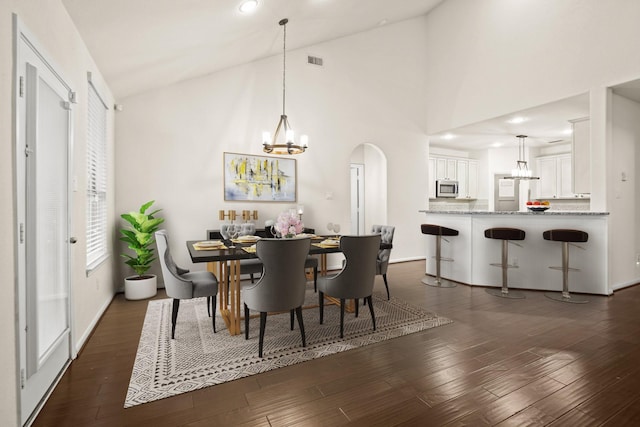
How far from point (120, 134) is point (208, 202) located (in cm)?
146

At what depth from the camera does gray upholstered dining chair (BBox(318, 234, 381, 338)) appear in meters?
2.84

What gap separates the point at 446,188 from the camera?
7.84 metres

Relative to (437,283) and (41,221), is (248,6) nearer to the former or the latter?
(41,221)

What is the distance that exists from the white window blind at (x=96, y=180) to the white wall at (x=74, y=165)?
17 cm

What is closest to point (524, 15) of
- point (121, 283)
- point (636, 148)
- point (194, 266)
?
point (636, 148)

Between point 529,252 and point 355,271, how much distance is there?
3040 millimetres

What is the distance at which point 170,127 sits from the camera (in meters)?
4.64

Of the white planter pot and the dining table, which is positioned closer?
the dining table

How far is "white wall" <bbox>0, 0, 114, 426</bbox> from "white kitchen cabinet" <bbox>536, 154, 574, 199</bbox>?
9.08m

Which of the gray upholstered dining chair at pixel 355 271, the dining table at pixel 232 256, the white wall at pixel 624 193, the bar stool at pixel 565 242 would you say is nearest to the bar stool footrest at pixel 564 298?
the bar stool at pixel 565 242

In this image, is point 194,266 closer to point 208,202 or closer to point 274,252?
point 208,202

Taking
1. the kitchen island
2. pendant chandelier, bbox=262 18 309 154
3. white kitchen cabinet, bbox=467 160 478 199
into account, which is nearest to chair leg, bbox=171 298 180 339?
pendant chandelier, bbox=262 18 309 154

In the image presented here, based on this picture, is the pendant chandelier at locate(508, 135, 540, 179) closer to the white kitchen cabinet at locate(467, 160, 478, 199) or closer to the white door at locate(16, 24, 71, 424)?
the white kitchen cabinet at locate(467, 160, 478, 199)

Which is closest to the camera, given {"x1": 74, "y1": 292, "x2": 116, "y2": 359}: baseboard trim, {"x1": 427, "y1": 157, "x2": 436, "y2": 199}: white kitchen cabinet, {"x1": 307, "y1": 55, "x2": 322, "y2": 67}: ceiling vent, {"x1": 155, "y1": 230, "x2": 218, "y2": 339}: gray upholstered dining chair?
{"x1": 74, "y1": 292, "x2": 116, "y2": 359}: baseboard trim
